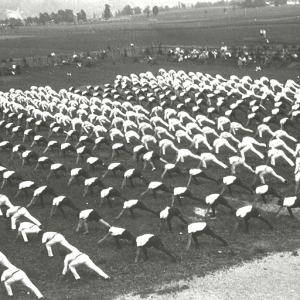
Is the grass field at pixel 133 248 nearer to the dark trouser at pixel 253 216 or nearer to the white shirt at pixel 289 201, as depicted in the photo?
the dark trouser at pixel 253 216

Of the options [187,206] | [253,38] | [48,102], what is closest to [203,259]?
[187,206]

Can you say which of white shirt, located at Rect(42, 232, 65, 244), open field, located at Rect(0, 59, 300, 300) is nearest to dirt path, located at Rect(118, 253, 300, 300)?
open field, located at Rect(0, 59, 300, 300)

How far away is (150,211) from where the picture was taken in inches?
523

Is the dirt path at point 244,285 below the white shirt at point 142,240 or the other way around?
below

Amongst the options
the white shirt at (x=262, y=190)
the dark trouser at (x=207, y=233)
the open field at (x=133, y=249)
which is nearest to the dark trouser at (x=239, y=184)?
the open field at (x=133, y=249)

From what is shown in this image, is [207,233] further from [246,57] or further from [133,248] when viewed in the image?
[246,57]

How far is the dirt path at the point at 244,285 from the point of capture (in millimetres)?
9383

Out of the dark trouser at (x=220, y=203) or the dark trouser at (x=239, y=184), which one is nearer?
the dark trouser at (x=220, y=203)

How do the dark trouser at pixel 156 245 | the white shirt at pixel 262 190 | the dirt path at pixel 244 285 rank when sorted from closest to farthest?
the dirt path at pixel 244 285 → the dark trouser at pixel 156 245 → the white shirt at pixel 262 190

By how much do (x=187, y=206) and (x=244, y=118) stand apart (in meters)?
12.2

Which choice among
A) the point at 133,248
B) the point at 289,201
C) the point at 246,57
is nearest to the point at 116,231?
the point at 133,248

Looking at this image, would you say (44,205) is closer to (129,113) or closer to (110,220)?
(110,220)

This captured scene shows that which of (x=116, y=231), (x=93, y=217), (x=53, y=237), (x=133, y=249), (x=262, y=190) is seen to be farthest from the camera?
(x=262, y=190)

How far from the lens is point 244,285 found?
31.9ft
